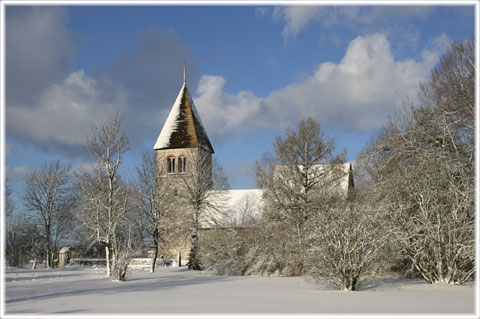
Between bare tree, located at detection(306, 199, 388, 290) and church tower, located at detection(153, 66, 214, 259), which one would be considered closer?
bare tree, located at detection(306, 199, 388, 290)

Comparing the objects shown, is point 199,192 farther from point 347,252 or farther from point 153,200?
point 347,252

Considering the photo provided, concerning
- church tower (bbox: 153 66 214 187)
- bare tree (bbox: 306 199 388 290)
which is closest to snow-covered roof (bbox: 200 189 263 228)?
church tower (bbox: 153 66 214 187)

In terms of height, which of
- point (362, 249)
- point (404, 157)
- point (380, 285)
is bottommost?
point (380, 285)

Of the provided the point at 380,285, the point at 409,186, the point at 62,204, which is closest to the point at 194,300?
the point at 380,285

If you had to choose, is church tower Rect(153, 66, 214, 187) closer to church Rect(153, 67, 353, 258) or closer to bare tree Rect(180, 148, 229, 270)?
church Rect(153, 67, 353, 258)

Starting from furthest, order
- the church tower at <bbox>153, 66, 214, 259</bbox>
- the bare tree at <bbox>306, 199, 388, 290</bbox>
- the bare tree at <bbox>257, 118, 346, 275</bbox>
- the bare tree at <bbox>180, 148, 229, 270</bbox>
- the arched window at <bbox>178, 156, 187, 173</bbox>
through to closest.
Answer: the arched window at <bbox>178, 156, 187, 173</bbox> → the church tower at <bbox>153, 66, 214, 259</bbox> → the bare tree at <bbox>180, 148, 229, 270</bbox> → the bare tree at <bbox>257, 118, 346, 275</bbox> → the bare tree at <bbox>306, 199, 388, 290</bbox>

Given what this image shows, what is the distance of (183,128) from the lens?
49.8 metres

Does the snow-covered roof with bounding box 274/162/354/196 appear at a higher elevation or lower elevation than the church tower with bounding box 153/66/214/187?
lower

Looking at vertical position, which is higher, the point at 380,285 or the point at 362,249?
the point at 362,249

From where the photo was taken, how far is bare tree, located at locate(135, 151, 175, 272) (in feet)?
115

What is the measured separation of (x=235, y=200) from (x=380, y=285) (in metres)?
30.5

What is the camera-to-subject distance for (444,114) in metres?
19.6

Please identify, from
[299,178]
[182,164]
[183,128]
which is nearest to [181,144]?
[183,128]
